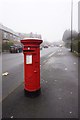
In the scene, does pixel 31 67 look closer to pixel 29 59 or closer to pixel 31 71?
pixel 31 71

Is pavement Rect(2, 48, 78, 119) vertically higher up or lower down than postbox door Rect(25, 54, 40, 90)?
lower down

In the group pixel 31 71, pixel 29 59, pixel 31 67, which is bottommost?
pixel 31 71

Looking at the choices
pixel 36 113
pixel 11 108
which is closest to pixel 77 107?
pixel 36 113

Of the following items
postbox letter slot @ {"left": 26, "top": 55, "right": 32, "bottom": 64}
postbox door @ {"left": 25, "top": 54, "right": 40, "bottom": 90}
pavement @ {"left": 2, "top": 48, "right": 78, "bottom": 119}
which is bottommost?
pavement @ {"left": 2, "top": 48, "right": 78, "bottom": 119}

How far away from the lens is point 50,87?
5336 millimetres

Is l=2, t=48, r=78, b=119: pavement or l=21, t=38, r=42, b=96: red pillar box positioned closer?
l=2, t=48, r=78, b=119: pavement

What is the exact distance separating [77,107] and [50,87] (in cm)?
176

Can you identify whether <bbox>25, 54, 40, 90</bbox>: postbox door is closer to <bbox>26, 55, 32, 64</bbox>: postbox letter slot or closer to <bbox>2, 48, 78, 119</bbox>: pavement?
<bbox>26, 55, 32, 64</bbox>: postbox letter slot

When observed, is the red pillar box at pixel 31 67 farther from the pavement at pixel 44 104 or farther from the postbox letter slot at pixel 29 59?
the pavement at pixel 44 104

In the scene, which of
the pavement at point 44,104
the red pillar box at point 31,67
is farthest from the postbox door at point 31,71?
the pavement at point 44,104

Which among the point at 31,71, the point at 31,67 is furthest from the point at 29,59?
the point at 31,71

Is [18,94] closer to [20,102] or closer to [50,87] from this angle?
[20,102]

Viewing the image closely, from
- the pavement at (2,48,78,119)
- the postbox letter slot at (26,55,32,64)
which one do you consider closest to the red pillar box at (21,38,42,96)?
the postbox letter slot at (26,55,32,64)

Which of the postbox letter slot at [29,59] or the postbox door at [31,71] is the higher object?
the postbox letter slot at [29,59]
